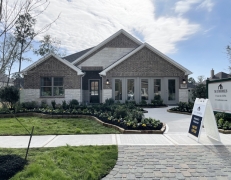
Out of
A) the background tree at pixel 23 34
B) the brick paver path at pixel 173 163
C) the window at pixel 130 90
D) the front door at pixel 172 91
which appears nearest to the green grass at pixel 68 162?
the brick paver path at pixel 173 163

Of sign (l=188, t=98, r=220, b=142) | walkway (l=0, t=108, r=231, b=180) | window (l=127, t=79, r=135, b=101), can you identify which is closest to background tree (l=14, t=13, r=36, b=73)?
walkway (l=0, t=108, r=231, b=180)

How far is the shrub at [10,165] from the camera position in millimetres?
3254

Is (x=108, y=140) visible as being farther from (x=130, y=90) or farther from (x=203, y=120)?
(x=130, y=90)

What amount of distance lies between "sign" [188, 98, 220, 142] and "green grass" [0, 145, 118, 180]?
2.73 m

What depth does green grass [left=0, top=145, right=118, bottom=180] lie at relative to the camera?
10.8ft

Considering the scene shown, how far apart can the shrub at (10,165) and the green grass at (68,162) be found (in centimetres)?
12

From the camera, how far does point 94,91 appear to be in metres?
18.6

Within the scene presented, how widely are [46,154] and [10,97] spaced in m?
10.3

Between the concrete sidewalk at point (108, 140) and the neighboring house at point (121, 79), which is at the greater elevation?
the neighboring house at point (121, 79)

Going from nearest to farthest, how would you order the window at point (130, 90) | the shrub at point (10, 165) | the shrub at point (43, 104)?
1. the shrub at point (10, 165)
2. the shrub at point (43, 104)
3. the window at point (130, 90)

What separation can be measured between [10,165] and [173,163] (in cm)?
337

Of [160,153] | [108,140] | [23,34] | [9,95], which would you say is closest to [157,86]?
[108,140]

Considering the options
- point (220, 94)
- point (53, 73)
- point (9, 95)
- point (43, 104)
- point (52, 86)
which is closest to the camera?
point (220, 94)

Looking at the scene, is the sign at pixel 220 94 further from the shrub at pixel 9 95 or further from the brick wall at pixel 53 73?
the shrub at pixel 9 95
